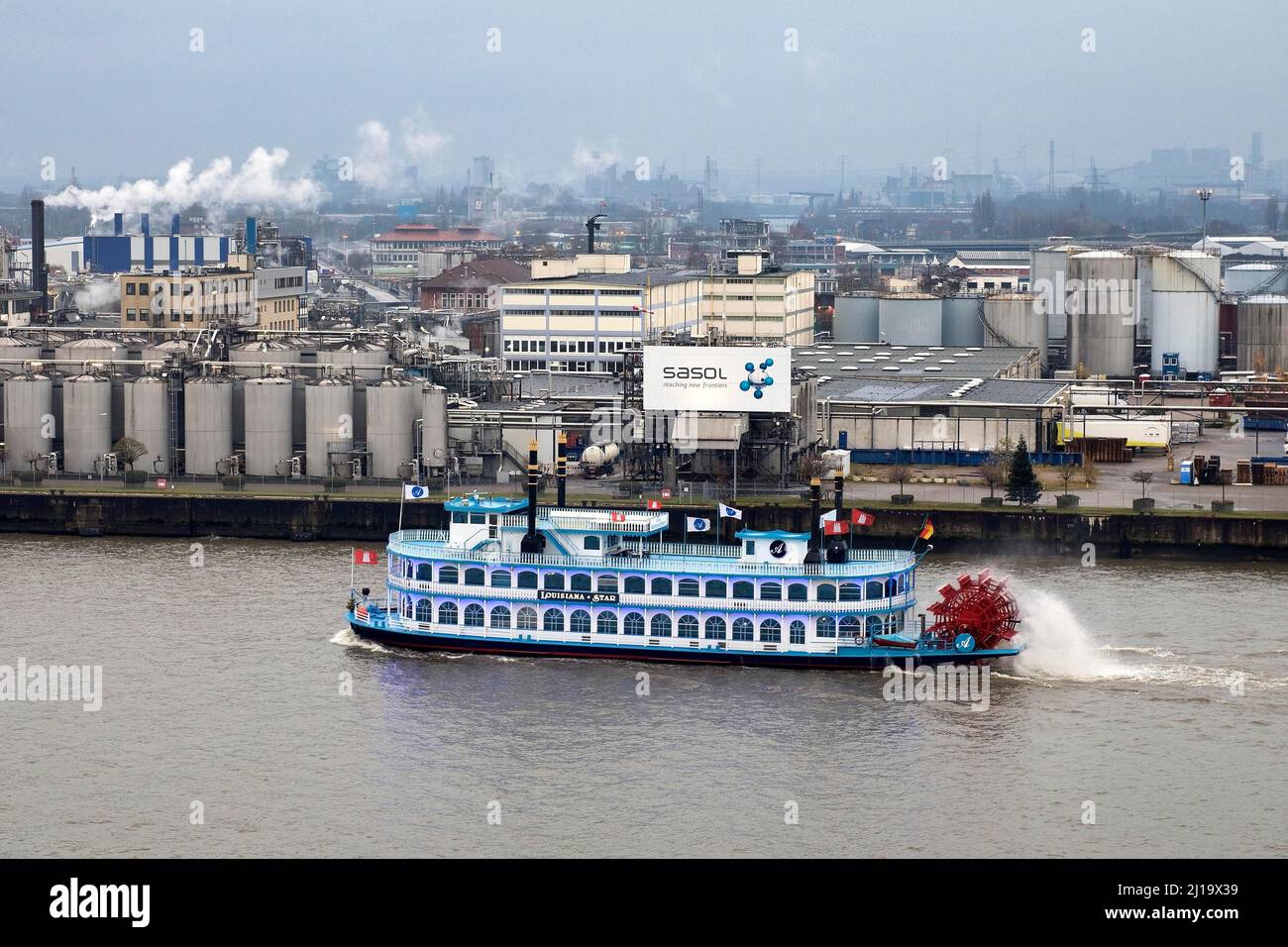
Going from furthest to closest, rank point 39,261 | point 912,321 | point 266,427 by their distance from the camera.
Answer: point 912,321 < point 39,261 < point 266,427

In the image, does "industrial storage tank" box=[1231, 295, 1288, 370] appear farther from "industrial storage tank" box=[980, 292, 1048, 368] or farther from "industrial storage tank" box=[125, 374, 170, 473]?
"industrial storage tank" box=[125, 374, 170, 473]

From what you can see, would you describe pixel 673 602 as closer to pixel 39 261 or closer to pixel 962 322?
pixel 962 322

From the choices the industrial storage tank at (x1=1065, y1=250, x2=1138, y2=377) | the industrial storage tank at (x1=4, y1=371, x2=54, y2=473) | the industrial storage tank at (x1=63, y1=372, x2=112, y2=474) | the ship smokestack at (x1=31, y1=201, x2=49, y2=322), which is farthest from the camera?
the ship smokestack at (x1=31, y1=201, x2=49, y2=322)

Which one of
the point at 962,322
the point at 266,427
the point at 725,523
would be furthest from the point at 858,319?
the point at 725,523

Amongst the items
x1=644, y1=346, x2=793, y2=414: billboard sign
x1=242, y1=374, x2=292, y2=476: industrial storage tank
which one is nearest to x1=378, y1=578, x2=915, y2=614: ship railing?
x1=644, y1=346, x2=793, y2=414: billboard sign

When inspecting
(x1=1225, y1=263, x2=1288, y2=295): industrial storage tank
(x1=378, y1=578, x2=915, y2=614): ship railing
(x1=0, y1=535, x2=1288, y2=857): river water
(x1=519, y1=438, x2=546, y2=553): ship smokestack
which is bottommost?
(x1=0, y1=535, x2=1288, y2=857): river water

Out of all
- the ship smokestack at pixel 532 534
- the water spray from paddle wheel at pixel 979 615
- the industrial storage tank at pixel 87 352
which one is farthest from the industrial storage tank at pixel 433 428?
the water spray from paddle wheel at pixel 979 615

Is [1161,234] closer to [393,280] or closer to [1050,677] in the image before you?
[393,280]
